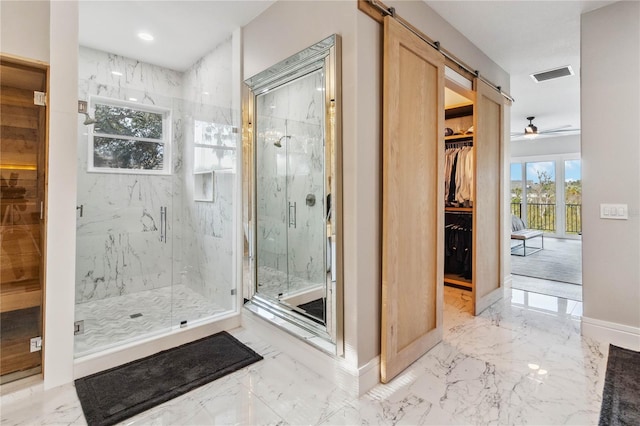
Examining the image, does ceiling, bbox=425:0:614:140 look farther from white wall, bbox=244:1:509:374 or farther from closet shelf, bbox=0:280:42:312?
closet shelf, bbox=0:280:42:312

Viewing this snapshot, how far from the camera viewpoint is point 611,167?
2.69m

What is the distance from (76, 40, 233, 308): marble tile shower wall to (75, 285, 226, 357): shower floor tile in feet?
0.39

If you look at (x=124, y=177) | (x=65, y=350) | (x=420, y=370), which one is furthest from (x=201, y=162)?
(x=420, y=370)

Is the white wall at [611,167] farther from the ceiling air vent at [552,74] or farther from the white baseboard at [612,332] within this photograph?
the ceiling air vent at [552,74]

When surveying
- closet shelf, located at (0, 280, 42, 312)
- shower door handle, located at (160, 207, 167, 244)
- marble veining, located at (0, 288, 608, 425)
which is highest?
shower door handle, located at (160, 207, 167, 244)

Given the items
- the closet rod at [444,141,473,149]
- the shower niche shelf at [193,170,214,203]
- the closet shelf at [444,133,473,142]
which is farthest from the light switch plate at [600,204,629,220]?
the shower niche shelf at [193,170,214,203]

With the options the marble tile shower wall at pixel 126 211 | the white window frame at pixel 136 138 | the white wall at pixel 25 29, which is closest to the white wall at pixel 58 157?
the white wall at pixel 25 29

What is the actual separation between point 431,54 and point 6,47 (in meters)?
2.94

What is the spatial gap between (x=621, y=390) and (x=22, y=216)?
4268 millimetres

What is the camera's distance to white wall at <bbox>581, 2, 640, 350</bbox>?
2.59 metres

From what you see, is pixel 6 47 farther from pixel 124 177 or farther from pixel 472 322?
pixel 472 322

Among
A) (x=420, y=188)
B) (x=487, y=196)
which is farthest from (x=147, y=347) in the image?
(x=487, y=196)

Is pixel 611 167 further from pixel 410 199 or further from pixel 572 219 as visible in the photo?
pixel 572 219

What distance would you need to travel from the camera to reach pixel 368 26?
6.70 feet
